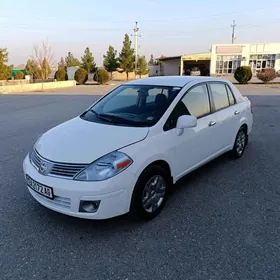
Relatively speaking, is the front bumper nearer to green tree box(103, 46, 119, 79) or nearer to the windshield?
the windshield

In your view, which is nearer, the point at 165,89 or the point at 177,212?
the point at 177,212

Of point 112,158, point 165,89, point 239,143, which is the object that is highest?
point 165,89

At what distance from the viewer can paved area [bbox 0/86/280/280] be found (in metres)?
2.16

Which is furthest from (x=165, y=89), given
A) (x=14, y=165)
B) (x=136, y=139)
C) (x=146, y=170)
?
(x=14, y=165)

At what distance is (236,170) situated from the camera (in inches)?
166

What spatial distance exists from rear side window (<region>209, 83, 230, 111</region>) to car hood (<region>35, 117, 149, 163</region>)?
1.64 m

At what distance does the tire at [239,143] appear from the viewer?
4.58 m

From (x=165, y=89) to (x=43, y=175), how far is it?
192cm

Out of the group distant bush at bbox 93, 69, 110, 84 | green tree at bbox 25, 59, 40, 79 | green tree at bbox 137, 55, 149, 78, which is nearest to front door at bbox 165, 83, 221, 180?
distant bush at bbox 93, 69, 110, 84

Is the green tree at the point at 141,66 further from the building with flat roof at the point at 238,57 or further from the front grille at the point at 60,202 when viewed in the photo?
the front grille at the point at 60,202

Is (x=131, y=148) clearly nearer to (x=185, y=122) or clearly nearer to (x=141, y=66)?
(x=185, y=122)

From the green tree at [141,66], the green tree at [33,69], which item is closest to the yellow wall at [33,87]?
the green tree at [33,69]

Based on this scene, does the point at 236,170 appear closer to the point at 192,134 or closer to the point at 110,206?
the point at 192,134

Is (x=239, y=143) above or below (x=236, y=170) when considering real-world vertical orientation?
above
